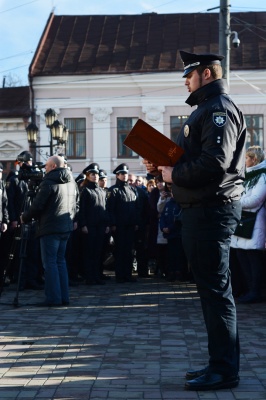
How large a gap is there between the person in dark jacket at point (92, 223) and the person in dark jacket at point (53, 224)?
303cm

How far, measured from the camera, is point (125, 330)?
8.52m

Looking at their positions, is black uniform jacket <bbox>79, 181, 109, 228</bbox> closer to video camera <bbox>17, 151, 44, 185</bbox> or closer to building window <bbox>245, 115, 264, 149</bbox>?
video camera <bbox>17, 151, 44, 185</bbox>

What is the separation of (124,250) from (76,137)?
2724 centimetres

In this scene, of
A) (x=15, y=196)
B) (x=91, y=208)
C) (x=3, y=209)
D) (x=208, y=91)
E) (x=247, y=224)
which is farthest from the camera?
(x=91, y=208)

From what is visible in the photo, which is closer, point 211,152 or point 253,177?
point 211,152

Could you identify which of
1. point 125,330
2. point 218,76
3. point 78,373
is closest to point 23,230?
point 125,330

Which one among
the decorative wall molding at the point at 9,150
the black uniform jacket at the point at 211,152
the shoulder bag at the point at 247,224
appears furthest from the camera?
the decorative wall molding at the point at 9,150

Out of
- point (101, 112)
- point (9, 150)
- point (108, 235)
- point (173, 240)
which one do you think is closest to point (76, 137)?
point (101, 112)

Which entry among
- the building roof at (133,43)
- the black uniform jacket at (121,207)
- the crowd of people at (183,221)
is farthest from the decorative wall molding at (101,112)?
the black uniform jacket at (121,207)

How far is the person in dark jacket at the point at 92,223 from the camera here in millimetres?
14039

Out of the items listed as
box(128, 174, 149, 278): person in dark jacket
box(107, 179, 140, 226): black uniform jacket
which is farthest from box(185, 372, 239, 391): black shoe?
box(128, 174, 149, 278): person in dark jacket

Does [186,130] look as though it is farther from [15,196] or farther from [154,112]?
[154,112]

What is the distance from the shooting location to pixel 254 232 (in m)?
10.9

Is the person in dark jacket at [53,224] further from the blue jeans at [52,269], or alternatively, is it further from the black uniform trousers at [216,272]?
the black uniform trousers at [216,272]
